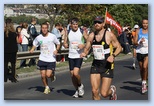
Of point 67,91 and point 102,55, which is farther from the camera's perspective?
point 67,91

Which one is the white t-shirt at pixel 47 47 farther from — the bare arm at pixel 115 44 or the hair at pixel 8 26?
the bare arm at pixel 115 44

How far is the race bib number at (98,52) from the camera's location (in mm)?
10258

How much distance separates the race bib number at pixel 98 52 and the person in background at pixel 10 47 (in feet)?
9.45

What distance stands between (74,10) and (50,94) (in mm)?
1905

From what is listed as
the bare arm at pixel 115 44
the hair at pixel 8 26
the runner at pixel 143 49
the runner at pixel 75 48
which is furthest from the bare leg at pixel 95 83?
the hair at pixel 8 26

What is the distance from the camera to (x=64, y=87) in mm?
13336

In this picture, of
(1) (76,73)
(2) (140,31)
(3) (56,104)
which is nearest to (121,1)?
(2) (140,31)

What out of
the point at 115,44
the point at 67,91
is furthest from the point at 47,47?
the point at 115,44

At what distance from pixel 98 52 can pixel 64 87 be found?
3227 mm

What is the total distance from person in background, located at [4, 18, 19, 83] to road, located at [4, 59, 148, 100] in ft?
0.98

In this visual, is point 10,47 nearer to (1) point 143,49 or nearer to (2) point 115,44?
(1) point 143,49

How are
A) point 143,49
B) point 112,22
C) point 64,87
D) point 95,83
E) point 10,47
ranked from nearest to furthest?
point 95,83 < point 143,49 < point 112,22 < point 64,87 < point 10,47

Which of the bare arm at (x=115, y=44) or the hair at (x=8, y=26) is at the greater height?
the hair at (x=8, y=26)

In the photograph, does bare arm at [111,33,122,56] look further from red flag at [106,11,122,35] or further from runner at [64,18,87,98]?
red flag at [106,11,122,35]
